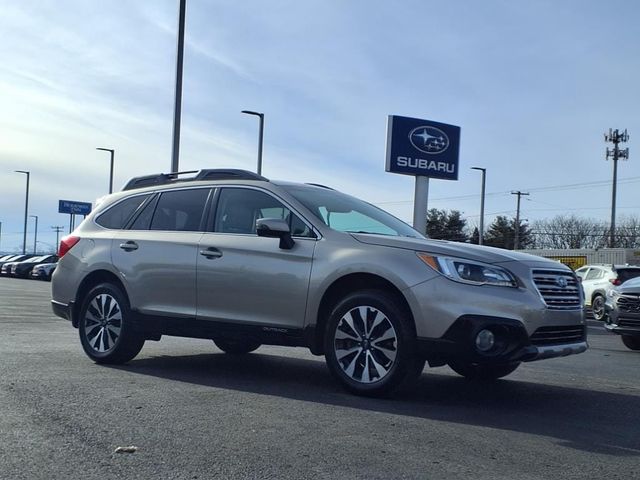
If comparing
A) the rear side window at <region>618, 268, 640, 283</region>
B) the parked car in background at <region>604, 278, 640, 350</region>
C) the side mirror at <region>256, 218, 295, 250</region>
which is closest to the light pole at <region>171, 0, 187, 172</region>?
the parked car in background at <region>604, 278, 640, 350</region>

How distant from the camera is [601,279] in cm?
2159

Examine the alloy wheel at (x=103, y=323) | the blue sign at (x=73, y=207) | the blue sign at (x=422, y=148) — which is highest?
the blue sign at (x=422, y=148)

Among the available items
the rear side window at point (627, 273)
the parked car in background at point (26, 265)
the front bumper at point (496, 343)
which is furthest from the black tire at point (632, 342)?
the parked car in background at point (26, 265)

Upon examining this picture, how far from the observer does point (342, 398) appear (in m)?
6.02

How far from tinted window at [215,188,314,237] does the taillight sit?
2020 millimetres

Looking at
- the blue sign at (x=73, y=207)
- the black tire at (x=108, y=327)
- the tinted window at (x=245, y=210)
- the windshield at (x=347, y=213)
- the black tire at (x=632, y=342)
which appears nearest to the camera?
the windshield at (x=347, y=213)

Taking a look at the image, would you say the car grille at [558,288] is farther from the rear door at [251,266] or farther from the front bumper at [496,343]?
the rear door at [251,266]

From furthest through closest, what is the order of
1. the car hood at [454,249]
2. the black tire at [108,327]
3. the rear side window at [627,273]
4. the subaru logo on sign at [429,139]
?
the subaru logo on sign at [429,139], the rear side window at [627,273], the black tire at [108,327], the car hood at [454,249]

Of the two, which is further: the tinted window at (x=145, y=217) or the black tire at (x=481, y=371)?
the tinted window at (x=145, y=217)

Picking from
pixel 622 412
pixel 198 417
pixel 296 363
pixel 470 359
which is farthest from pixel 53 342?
pixel 622 412

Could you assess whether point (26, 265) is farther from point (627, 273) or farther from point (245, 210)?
point (245, 210)

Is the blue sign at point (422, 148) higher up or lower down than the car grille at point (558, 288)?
higher up

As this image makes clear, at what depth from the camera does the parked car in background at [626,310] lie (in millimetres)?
10691

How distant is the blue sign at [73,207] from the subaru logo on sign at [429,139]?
5311 cm
